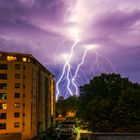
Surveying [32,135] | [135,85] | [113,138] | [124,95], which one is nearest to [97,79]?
[135,85]

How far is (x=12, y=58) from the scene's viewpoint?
92562 mm

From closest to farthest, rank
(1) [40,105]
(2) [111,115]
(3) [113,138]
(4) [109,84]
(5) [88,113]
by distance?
(3) [113,138]
(2) [111,115]
(5) [88,113]
(4) [109,84]
(1) [40,105]

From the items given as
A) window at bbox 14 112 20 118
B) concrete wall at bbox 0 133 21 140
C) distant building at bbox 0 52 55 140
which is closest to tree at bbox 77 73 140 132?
concrete wall at bbox 0 133 21 140

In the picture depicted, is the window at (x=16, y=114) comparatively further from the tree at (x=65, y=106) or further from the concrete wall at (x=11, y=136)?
the tree at (x=65, y=106)

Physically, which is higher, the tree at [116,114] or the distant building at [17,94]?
the distant building at [17,94]

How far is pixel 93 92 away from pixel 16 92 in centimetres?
3758

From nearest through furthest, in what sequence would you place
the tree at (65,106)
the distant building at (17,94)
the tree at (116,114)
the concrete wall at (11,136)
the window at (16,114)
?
the tree at (116,114) < the concrete wall at (11,136) < the distant building at (17,94) < the window at (16,114) < the tree at (65,106)

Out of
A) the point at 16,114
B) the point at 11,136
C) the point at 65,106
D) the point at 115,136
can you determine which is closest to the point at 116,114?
the point at 115,136

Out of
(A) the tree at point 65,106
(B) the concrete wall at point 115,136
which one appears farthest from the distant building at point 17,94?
(A) the tree at point 65,106

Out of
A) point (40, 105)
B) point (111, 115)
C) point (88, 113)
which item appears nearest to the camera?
point (111, 115)

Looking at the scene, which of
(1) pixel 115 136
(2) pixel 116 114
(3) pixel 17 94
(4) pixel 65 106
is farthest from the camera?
(4) pixel 65 106

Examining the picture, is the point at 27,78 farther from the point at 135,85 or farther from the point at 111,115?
the point at 111,115

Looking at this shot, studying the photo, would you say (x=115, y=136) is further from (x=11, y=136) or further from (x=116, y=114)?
(x=11, y=136)

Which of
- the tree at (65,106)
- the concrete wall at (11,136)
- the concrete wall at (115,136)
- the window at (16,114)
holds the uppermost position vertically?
the tree at (65,106)
